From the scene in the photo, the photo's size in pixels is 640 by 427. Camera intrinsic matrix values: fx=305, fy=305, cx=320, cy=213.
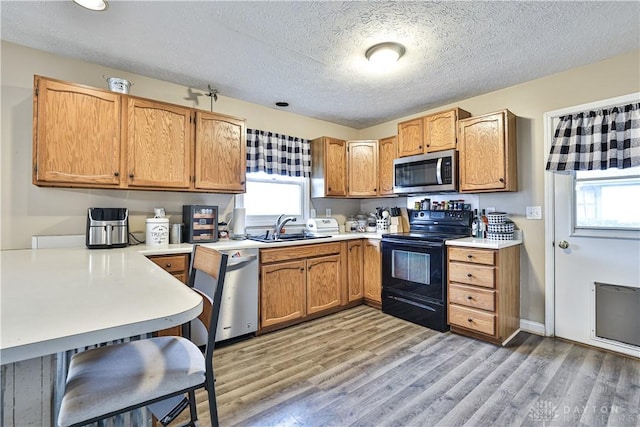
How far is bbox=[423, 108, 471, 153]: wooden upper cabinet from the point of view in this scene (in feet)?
10.2

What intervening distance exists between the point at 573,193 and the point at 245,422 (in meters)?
3.08

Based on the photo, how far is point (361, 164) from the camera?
156 inches

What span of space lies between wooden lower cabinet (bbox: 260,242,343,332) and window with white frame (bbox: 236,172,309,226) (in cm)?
74

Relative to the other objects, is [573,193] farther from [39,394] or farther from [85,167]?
[85,167]

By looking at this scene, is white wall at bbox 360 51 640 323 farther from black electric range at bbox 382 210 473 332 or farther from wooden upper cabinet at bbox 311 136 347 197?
wooden upper cabinet at bbox 311 136 347 197

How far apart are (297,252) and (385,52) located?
189 centimetres

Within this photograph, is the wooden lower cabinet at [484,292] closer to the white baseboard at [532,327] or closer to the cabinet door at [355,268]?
the white baseboard at [532,327]

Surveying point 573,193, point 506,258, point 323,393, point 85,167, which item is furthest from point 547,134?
point 85,167

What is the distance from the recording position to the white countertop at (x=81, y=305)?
0.66 metres

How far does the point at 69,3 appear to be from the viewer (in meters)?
1.80

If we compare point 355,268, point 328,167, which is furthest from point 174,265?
point 328,167

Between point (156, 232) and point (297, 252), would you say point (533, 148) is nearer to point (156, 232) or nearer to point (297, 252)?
point (297, 252)

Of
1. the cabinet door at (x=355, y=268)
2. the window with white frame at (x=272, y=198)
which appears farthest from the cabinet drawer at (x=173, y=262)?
the cabinet door at (x=355, y=268)

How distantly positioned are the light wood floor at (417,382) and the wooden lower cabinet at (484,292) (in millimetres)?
135
